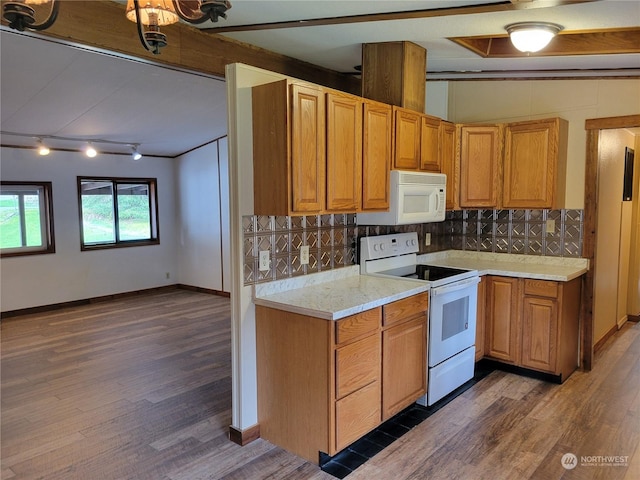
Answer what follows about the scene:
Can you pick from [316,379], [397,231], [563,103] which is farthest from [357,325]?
[563,103]

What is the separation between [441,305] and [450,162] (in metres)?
1.33

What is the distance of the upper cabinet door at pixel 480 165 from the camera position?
13.2 feet

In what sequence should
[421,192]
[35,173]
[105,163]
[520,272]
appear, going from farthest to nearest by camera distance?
1. [105,163]
2. [35,173]
3. [520,272]
4. [421,192]

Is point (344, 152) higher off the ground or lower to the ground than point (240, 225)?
higher

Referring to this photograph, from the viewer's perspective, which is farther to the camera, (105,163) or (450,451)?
(105,163)

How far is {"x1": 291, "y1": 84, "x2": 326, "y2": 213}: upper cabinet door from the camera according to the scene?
8.39 feet

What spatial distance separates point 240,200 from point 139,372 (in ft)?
7.32

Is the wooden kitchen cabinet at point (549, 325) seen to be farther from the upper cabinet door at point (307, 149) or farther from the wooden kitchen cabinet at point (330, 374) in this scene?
the upper cabinet door at point (307, 149)

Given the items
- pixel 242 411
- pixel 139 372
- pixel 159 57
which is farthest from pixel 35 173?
pixel 242 411

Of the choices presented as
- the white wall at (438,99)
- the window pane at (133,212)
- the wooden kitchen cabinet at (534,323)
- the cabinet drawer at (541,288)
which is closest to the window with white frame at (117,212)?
the window pane at (133,212)

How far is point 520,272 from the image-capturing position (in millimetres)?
3740

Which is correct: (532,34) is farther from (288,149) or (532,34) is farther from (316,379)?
(316,379)

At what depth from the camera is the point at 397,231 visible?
13.2 ft

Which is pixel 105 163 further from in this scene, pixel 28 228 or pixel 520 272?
pixel 520 272
